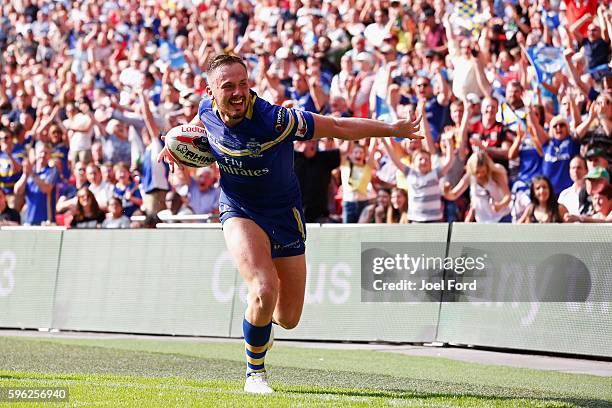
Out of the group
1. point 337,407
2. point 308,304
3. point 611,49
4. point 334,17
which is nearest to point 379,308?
point 308,304

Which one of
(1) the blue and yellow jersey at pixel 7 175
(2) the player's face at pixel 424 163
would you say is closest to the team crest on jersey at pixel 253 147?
(2) the player's face at pixel 424 163

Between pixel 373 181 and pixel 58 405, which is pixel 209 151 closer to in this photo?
pixel 58 405

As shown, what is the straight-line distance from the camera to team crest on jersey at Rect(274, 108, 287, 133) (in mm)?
8281

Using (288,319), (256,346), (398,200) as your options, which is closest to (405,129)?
(288,319)

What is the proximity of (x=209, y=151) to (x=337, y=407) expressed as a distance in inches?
92.3

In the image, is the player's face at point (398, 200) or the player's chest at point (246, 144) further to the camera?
the player's face at point (398, 200)

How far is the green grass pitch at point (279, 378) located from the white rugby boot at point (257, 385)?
0.09 meters

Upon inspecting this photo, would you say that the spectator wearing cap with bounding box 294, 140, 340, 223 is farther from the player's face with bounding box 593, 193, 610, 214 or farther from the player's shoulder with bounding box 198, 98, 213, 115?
the player's shoulder with bounding box 198, 98, 213, 115

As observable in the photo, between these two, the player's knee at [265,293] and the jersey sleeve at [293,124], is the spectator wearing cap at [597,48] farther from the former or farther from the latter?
the player's knee at [265,293]

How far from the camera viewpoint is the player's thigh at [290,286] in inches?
347

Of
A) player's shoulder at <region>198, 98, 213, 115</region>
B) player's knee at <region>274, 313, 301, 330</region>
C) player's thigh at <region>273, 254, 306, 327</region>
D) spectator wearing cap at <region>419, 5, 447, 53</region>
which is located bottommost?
player's knee at <region>274, 313, 301, 330</region>

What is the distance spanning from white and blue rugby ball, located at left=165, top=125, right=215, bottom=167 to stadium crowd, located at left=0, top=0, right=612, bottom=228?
5019 millimetres

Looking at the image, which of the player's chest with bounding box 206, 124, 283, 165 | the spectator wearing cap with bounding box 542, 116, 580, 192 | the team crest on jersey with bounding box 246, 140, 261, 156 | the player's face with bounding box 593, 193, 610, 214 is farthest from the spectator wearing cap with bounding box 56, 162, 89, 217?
the team crest on jersey with bounding box 246, 140, 261, 156

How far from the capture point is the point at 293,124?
8328 millimetres
